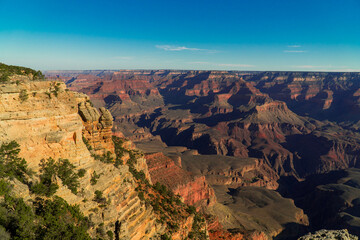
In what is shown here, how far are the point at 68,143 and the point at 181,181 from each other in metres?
50.6

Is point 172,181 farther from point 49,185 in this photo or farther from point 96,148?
point 49,185

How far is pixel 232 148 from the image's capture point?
16775 cm

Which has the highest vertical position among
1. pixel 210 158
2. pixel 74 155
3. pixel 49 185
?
pixel 74 155

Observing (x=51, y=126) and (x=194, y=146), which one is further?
(x=194, y=146)

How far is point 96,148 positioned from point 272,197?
291 ft

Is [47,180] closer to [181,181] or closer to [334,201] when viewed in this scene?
[181,181]

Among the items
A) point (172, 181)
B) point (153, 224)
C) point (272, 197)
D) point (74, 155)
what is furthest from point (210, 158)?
point (74, 155)

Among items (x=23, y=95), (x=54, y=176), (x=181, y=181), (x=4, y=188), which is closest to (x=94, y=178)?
(x=54, y=176)

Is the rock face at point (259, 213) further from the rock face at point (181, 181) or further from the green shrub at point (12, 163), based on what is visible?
the green shrub at point (12, 163)

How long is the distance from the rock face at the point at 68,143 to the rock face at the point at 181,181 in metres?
39.3

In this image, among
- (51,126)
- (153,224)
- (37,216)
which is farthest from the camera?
(153,224)

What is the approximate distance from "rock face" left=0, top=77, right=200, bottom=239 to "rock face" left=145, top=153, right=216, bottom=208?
3930 centimetres

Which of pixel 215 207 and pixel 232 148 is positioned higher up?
pixel 215 207

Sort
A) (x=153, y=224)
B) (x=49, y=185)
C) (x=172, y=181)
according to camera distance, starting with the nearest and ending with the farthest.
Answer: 1. (x=49, y=185)
2. (x=153, y=224)
3. (x=172, y=181)
